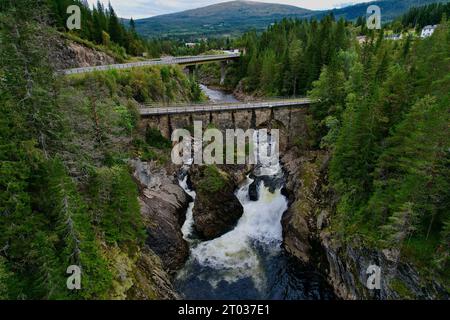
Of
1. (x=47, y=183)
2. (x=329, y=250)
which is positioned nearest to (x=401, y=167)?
(x=329, y=250)

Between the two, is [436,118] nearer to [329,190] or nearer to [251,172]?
[329,190]

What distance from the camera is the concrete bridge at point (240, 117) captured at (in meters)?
48.4

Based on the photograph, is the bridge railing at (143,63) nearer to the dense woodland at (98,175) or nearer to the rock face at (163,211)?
the dense woodland at (98,175)

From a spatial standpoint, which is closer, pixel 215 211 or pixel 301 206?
pixel 301 206

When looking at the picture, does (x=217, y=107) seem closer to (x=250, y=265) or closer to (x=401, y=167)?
(x=250, y=265)

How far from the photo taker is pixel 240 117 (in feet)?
178

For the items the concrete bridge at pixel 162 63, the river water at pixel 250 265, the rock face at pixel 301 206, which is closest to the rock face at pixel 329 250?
the rock face at pixel 301 206

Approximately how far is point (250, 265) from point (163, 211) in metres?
12.7

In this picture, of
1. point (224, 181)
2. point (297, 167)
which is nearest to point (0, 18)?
point (224, 181)
